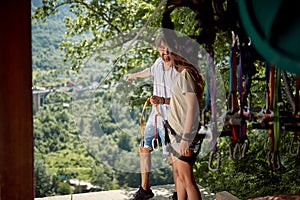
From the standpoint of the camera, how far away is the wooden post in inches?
64.4

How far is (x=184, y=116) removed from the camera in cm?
216

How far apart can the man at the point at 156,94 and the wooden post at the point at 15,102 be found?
79 centimetres

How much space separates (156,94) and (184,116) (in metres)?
0.27

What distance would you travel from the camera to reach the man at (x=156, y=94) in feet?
7.46

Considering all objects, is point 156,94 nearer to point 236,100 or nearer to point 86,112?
point 86,112

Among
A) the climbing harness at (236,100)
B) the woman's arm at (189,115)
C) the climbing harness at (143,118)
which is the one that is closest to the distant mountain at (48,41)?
the climbing harness at (143,118)

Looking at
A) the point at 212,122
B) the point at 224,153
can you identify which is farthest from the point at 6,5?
the point at 224,153

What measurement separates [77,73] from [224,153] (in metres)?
1.02

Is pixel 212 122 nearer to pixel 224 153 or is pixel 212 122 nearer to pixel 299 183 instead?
pixel 224 153

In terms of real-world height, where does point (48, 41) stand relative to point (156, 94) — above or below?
above

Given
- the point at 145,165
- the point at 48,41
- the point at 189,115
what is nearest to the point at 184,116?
the point at 189,115

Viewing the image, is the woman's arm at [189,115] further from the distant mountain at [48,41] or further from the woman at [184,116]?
the distant mountain at [48,41]

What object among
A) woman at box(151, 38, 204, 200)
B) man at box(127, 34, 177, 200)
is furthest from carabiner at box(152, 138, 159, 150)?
woman at box(151, 38, 204, 200)

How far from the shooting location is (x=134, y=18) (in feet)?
8.65
